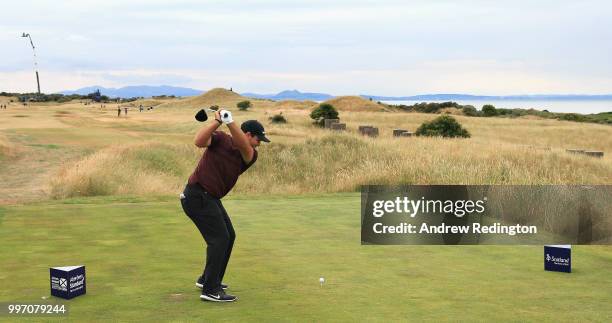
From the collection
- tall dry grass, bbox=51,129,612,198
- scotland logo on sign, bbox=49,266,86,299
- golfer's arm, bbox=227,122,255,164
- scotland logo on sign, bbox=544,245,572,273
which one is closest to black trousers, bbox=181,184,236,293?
golfer's arm, bbox=227,122,255,164

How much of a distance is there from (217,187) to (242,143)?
2.19ft

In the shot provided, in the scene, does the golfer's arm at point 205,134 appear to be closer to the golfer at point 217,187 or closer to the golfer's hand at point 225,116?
the golfer at point 217,187

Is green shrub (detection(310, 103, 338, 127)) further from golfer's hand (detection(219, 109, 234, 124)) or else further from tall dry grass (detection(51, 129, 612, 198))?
golfer's hand (detection(219, 109, 234, 124))

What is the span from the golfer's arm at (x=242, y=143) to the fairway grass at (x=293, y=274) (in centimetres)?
153

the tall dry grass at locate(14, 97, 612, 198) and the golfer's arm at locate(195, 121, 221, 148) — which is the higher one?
the golfer's arm at locate(195, 121, 221, 148)

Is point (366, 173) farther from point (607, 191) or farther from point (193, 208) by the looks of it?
point (193, 208)

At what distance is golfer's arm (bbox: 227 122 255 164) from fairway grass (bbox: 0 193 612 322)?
5.02 feet

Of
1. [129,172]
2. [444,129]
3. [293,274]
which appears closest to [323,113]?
[444,129]

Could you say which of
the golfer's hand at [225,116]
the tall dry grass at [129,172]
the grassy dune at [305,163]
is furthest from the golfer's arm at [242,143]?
the tall dry grass at [129,172]

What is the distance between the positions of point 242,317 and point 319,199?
1029 centimetres

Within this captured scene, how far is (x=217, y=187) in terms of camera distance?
23.1 ft

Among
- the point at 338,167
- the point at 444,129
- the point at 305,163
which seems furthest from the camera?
the point at 444,129

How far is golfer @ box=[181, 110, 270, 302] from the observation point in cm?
684

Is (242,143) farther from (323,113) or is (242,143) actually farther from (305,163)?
(323,113)
